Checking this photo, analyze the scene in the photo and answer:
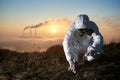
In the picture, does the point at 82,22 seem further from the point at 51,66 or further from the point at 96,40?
the point at 51,66

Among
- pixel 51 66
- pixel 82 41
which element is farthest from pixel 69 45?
pixel 51 66

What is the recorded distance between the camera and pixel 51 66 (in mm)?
16969

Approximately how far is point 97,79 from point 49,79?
1692mm

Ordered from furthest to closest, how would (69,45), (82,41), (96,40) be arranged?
(82,41) → (69,45) → (96,40)

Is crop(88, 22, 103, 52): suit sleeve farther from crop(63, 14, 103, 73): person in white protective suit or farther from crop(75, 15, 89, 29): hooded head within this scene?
crop(75, 15, 89, 29): hooded head

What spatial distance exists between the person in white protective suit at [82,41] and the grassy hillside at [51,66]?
1.54ft

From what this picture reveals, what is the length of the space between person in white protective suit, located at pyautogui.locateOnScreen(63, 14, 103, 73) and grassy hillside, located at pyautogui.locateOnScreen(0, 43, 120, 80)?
47cm

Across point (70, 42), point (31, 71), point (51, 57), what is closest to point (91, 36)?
point (70, 42)

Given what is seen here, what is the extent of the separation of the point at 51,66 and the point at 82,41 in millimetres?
2351

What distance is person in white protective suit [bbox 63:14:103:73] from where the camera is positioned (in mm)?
13805

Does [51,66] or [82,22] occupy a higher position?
[82,22]

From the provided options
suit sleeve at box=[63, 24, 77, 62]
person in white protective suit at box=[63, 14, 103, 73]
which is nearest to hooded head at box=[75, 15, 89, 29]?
person in white protective suit at box=[63, 14, 103, 73]

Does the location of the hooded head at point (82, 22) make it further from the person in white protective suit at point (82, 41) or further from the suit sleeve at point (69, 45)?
the suit sleeve at point (69, 45)

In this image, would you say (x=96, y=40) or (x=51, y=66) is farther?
(x=51, y=66)
